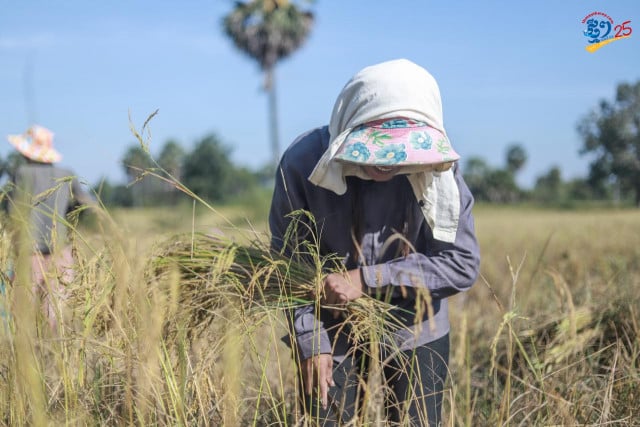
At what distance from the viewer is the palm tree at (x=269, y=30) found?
27.5m

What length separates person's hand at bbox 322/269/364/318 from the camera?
1658 mm

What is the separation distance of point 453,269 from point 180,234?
0.84 m

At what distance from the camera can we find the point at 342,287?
1663 mm

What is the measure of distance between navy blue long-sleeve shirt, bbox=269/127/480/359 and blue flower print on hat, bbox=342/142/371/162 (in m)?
0.24

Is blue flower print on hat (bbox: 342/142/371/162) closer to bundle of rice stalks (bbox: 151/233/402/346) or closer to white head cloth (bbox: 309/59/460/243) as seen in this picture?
white head cloth (bbox: 309/59/460/243)

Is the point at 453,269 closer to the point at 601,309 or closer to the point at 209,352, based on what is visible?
the point at 209,352

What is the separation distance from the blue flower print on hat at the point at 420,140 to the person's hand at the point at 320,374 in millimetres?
636

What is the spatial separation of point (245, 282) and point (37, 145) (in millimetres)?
2319

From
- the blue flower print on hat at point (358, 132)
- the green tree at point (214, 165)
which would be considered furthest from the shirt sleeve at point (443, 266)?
the green tree at point (214, 165)

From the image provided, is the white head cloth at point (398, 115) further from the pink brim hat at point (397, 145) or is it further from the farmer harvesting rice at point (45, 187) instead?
the farmer harvesting rice at point (45, 187)

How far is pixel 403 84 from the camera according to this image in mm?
1603

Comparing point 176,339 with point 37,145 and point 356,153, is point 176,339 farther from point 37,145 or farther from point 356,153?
point 37,145

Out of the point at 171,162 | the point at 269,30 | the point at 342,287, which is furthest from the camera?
the point at 269,30

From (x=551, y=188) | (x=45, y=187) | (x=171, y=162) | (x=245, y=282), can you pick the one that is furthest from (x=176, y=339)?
(x=551, y=188)
